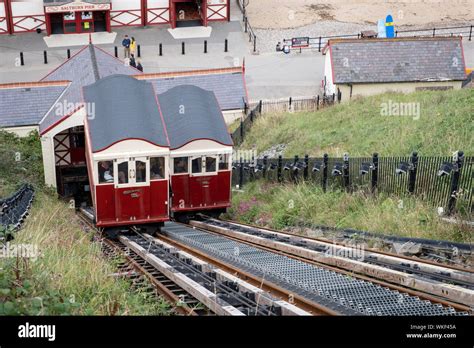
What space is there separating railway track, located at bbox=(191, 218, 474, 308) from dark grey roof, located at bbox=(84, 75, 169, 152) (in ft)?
12.0

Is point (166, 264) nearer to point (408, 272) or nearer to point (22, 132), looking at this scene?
point (408, 272)

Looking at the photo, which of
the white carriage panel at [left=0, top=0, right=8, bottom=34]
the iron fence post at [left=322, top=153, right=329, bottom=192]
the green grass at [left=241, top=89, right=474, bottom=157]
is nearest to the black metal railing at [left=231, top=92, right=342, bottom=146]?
the green grass at [left=241, top=89, right=474, bottom=157]

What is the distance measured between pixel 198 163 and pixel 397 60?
17.5m

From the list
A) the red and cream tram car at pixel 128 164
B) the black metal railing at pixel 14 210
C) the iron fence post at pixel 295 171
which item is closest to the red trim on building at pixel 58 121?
the red and cream tram car at pixel 128 164

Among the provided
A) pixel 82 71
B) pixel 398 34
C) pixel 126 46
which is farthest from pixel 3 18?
pixel 398 34

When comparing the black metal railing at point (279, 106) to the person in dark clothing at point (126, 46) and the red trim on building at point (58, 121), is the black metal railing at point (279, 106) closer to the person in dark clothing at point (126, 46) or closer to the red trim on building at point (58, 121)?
the red trim on building at point (58, 121)

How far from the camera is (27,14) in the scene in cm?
4181

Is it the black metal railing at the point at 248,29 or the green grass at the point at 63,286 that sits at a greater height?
the black metal railing at the point at 248,29

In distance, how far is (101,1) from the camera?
41.8m

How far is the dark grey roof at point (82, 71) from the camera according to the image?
26.0m

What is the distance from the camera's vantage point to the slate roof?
31.2 meters

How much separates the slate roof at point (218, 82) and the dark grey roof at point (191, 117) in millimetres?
9556

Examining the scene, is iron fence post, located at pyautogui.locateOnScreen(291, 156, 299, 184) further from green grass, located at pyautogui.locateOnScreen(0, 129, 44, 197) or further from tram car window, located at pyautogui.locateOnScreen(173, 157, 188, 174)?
green grass, located at pyautogui.locateOnScreen(0, 129, 44, 197)
